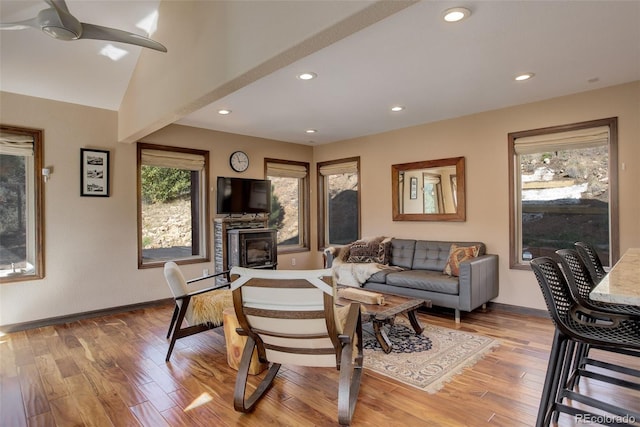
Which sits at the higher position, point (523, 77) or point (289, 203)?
point (523, 77)

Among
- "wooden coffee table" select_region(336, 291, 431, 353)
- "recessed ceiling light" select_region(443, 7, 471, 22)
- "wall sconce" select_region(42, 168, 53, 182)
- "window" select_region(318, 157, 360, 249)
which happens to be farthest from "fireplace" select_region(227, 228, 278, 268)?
"recessed ceiling light" select_region(443, 7, 471, 22)

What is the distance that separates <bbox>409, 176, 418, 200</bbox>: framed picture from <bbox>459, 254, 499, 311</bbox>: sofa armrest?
1469 millimetres

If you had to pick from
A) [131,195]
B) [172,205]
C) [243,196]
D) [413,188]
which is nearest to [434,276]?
[413,188]

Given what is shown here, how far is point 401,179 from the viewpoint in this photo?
5617 millimetres

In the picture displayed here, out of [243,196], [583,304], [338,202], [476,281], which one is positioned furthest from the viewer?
[338,202]

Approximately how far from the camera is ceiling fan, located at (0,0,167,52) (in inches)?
83.6

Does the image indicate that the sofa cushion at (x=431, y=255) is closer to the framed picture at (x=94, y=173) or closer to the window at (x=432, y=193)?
the window at (x=432, y=193)

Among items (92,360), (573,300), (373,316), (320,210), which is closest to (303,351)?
(373,316)

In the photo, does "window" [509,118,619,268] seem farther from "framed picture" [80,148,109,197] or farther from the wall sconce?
the wall sconce

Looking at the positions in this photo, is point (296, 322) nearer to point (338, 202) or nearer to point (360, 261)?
point (360, 261)

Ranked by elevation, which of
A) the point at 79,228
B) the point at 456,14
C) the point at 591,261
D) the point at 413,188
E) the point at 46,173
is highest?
the point at 456,14

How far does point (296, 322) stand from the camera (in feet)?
6.89

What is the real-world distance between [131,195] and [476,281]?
455cm

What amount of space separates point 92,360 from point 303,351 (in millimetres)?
2168
